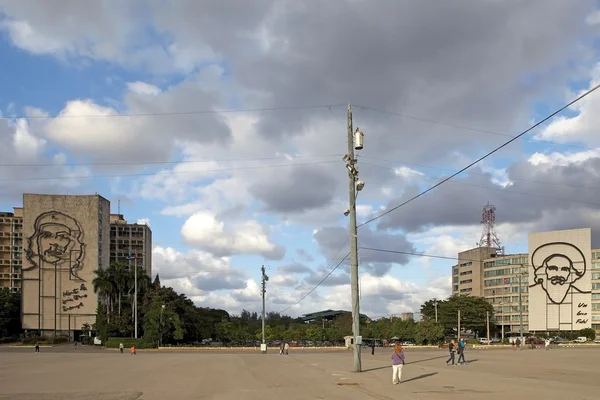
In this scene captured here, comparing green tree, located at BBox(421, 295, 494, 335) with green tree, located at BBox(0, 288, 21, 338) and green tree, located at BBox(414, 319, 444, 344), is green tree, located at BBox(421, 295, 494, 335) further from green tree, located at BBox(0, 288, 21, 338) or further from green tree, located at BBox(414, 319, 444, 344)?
green tree, located at BBox(0, 288, 21, 338)

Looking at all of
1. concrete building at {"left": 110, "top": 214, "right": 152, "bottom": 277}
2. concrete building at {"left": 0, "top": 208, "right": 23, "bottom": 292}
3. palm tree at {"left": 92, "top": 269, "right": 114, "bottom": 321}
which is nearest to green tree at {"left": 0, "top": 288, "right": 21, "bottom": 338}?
concrete building at {"left": 0, "top": 208, "right": 23, "bottom": 292}

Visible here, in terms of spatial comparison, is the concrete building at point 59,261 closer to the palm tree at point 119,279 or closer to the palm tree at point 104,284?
the palm tree at point 104,284

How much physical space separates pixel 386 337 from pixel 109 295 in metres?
57.9

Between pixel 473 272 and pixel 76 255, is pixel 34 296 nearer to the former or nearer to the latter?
pixel 76 255

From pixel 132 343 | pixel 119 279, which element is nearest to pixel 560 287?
pixel 119 279

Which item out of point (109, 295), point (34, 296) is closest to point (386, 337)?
point (109, 295)

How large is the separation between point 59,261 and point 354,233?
13268cm

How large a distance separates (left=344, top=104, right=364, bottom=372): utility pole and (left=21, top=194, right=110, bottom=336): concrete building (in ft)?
421

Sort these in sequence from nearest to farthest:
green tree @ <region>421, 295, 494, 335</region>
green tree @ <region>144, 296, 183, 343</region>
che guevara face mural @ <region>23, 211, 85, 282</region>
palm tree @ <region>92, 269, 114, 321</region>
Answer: green tree @ <region>144, 296, 183, 343</region>
palm tree @ <region>92, 269, 114, 321</region>
green tree @ <region>421, 295, 494, 335</region>
che guevara face mural @ <region>23, 211, 85, 282</region>

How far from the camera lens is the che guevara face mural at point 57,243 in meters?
146

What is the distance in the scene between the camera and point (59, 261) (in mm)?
147500

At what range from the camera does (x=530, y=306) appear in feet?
502

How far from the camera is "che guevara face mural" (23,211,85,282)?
5758 inches

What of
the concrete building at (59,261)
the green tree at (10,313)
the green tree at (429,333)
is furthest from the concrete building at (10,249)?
the green tree at (429,333)
